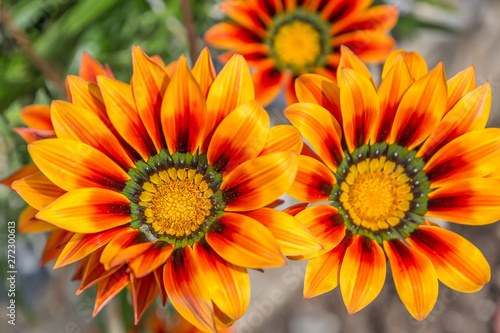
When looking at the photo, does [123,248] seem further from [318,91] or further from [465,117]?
[465,117]

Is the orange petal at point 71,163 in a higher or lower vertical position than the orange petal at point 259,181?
higher

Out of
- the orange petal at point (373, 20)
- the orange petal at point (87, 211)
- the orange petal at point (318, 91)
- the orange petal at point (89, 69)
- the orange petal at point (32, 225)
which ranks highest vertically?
the orange petal at point (373, 20)

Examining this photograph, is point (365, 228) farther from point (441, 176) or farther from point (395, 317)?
point (395, 317)

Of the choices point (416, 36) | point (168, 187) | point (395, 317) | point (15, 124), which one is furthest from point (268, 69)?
point (395, 317)

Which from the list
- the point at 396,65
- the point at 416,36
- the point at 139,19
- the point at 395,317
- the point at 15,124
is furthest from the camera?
the point at 395,317

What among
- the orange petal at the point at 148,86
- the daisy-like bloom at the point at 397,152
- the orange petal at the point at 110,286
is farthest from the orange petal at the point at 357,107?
the orange petal at the point at 110,286

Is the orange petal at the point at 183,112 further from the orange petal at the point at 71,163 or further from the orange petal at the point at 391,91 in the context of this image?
the orange petal at the point at 391,91
